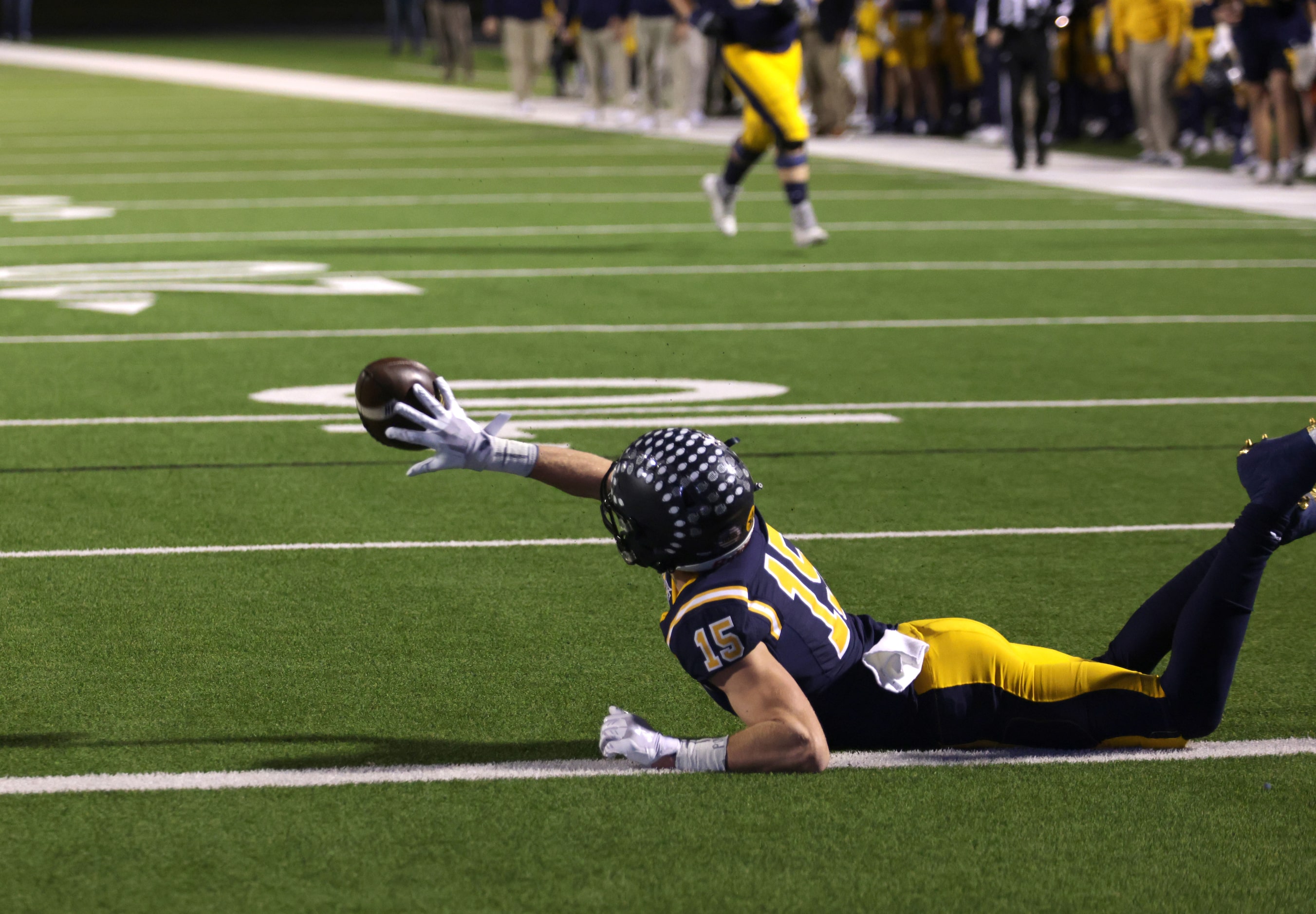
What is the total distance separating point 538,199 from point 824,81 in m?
7.44

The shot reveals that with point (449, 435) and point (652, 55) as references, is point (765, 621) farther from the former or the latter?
point (652, 55)

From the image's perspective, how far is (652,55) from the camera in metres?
22.6

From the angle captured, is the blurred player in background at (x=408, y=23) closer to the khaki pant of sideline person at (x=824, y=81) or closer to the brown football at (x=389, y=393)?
the khaki pant of sideline person at (x=824, y=81)

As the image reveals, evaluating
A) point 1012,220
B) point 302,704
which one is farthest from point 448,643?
point 1012,220

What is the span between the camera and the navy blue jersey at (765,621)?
376cm

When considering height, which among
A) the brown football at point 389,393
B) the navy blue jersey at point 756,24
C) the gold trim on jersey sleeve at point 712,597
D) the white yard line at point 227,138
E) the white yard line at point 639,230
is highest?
the navy blue jersey at point 756,24

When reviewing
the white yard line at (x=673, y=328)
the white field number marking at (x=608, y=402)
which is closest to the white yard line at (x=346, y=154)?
the white yard line at (x=673, y=328)

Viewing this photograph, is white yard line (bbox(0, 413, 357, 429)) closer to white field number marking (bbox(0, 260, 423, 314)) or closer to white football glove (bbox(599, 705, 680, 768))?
white field number marking (bbox(0, 260, 423, 314))

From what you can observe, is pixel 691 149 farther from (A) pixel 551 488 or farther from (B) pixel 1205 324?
(A) pixel 551 488

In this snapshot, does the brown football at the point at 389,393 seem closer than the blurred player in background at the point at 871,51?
Yes

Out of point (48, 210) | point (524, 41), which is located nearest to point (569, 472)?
point (48, 210)

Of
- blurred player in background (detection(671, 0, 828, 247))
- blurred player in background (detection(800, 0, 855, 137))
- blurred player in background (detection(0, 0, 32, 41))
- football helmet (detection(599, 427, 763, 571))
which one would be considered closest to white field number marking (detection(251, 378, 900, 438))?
football helmet (detection(599, 427, 763, 571))

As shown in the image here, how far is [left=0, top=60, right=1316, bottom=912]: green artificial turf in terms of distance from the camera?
3.57 meters

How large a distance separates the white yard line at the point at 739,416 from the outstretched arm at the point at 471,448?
136 inches
